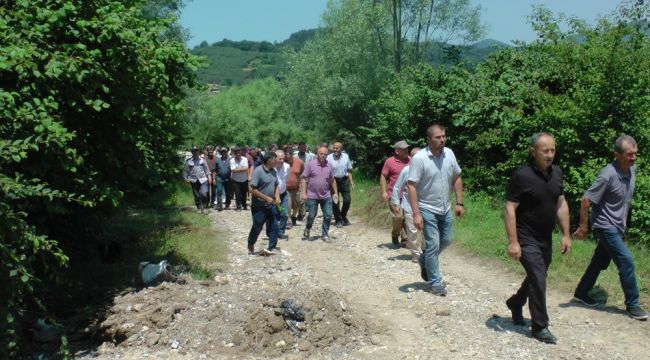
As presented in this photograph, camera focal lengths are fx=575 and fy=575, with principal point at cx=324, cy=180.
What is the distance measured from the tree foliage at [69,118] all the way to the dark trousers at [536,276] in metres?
4.51

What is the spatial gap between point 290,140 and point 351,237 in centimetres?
6362

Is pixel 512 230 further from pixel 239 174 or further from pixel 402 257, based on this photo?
pixel 239 174

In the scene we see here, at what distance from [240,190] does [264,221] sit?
22.4 ft

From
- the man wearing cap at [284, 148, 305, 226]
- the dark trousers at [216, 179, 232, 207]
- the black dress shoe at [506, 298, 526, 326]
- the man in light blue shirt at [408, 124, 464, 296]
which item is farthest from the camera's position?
the dark trousers at [216, 179, 232, 207]

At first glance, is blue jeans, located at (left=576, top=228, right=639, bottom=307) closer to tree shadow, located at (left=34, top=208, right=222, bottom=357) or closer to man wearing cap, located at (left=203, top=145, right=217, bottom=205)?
tree shadow, located at (left=34, top=208, right=222, bottom=357)

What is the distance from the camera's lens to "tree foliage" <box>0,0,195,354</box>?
5.46 meters

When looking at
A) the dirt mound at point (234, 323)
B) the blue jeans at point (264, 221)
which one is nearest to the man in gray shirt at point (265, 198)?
the blue jeans at point (264, 221)

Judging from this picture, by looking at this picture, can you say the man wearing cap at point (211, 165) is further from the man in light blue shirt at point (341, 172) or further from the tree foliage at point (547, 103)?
the tree foliage at point (547, 103)

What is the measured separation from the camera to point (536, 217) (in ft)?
18.4

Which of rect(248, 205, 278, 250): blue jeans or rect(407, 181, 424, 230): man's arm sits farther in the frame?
rect(248, 205, 278, 250): blue jeans

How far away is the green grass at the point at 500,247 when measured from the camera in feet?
24.6

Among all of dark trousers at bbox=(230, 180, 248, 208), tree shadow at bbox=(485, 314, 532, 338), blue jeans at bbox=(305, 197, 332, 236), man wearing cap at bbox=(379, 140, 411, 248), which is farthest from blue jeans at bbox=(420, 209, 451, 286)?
dark trousers at bbox=(230, 180, 248, 208)

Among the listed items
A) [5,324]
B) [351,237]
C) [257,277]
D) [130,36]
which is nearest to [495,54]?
[351,237]

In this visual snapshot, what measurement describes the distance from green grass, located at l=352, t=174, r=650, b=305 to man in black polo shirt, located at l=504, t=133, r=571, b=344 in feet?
6.09
